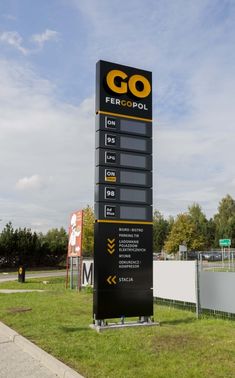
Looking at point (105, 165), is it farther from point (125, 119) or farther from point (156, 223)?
point (156, 223)

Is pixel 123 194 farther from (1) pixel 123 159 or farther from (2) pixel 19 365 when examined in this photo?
(2) pixel 19 365

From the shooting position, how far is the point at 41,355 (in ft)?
24.5

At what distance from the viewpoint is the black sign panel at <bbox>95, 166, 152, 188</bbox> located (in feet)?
34.1

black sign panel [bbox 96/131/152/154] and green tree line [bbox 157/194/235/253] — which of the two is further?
green tree line [bbox 157/194/235/253]

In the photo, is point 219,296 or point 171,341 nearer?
point 171,341

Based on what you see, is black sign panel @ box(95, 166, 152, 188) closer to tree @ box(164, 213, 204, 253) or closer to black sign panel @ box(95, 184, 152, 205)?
black sign panel @ box(95, 184, 152, 205)

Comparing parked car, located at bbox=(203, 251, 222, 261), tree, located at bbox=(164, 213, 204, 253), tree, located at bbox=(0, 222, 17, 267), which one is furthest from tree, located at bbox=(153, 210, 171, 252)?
parked car, located at bbox=(203, 251, 222, 261)

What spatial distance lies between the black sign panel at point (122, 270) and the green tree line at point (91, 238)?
3198cm

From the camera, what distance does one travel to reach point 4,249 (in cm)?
5262

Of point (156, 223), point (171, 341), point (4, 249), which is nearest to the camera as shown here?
point (171, 341)

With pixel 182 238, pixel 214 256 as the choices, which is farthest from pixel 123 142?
pixel 182 238

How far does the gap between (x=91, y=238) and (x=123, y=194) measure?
3331 centimetres

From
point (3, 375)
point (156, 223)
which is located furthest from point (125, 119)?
point (156, 223)

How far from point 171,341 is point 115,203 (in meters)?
3.31
